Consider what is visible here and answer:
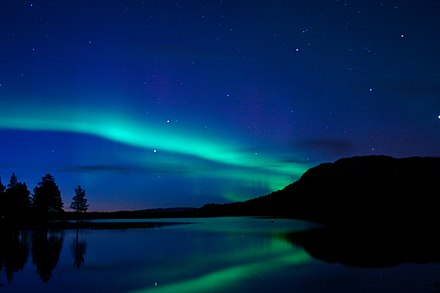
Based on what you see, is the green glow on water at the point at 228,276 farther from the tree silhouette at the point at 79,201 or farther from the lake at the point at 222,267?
the tree silhouette at the point at 79,201

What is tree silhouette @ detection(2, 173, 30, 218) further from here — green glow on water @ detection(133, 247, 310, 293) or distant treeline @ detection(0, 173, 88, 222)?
green glow on water @ detection(133, 247, 310, 293)

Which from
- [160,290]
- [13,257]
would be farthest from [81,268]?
[160,290]

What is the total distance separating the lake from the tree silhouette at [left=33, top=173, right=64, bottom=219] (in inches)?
2239

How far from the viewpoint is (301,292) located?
21.8m

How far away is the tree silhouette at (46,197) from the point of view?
332 ft

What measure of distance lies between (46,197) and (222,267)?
8001 cm

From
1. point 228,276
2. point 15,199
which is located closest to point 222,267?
point 228,276

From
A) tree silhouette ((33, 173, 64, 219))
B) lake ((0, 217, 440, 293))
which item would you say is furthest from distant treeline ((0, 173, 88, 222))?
lake ((0, 217, 440, 293))

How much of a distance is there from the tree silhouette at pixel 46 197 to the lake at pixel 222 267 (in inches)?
2239

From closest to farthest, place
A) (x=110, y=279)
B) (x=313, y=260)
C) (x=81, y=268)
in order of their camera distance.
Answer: (x=110, y=279) → (x=81, y=268) → (x=313, y=260)

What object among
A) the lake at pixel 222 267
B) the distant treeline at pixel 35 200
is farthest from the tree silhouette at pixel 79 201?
the lake at pixel 222 267

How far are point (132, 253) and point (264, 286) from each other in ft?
66.7

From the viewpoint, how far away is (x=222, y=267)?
3216cm

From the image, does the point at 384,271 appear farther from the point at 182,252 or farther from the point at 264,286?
the point at 182,252
